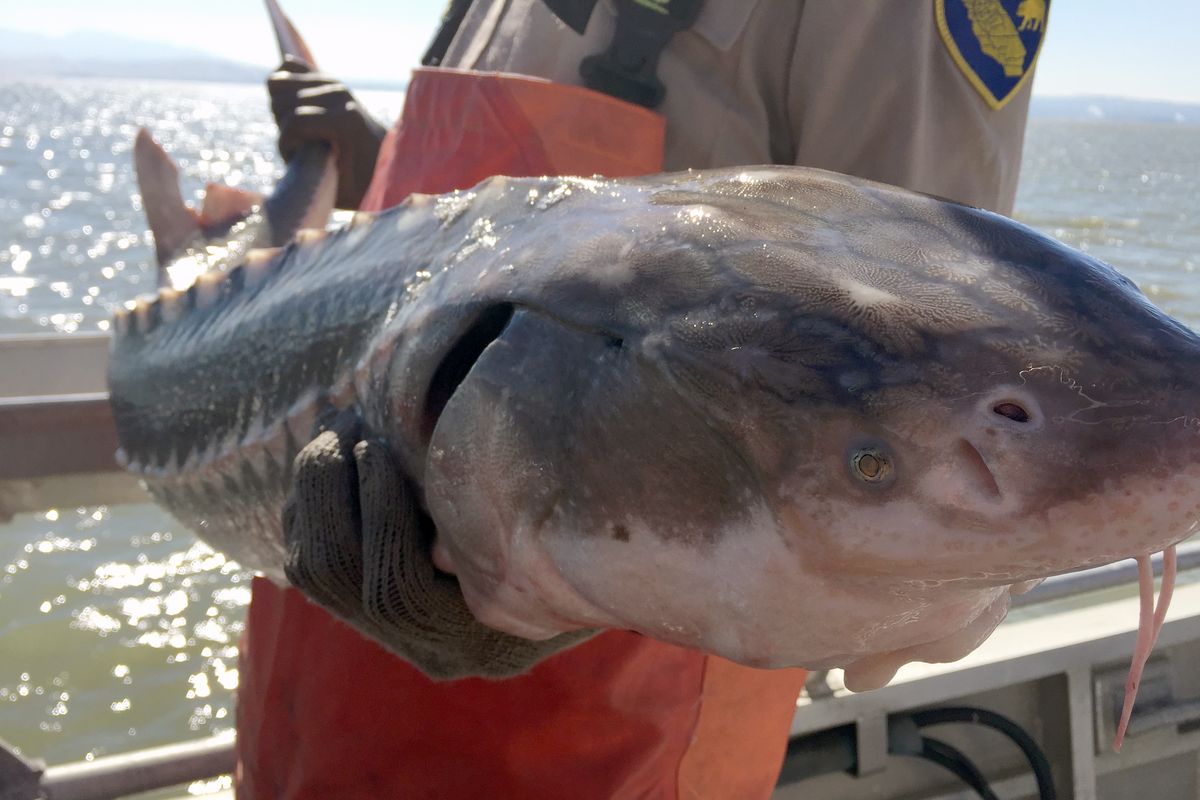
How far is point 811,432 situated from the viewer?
75 centimetres

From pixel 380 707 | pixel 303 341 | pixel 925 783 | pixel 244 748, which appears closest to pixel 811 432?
pixel 303 341

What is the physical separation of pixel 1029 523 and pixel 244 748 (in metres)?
1.26

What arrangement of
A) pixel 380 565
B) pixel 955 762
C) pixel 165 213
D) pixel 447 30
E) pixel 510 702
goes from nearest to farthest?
pixel 380 565 → pixel 510 702 → pixel 447 30 → pixel 165 213 → pixel 955 762

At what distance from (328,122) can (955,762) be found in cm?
207

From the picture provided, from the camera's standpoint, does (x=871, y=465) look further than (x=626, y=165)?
No

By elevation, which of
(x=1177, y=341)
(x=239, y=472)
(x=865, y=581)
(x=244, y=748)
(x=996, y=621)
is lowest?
(x=244, y=748)

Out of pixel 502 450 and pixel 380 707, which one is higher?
pixel 502 450

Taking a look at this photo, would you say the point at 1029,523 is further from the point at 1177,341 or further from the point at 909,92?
the point at 909,92

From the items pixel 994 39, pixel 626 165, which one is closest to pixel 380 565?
pixel 626 165

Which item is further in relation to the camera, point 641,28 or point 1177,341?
point 641,28

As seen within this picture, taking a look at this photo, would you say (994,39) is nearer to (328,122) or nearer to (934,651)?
(934,651)

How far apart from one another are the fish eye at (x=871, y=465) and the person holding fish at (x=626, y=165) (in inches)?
21.0

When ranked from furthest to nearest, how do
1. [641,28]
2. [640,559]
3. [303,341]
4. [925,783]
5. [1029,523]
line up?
1. [925,783]
2. [641,28]
3. [303,341]
4. [640,559]
5. [1029,523]

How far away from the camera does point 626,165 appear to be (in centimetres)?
154
